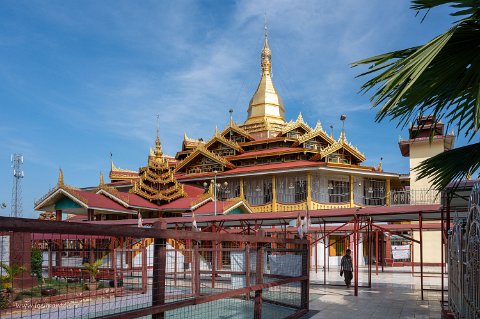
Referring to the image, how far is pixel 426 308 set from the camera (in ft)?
41.8

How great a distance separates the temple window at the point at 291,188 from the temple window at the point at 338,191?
2.00 m

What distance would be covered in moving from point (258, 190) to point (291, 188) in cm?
274

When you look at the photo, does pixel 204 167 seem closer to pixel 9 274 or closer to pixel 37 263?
pixel 37 263

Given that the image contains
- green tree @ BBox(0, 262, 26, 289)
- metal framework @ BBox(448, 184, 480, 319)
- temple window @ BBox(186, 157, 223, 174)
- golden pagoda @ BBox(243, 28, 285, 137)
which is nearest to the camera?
metal framework @ BBox(448, 184, 480, 319)

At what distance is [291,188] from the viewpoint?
3444 cm

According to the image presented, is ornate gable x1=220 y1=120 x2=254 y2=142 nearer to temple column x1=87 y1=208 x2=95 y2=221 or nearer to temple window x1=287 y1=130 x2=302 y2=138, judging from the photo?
temple window x1=287 y1=130 x2=302 y2=138

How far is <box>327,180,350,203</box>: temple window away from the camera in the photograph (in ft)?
113

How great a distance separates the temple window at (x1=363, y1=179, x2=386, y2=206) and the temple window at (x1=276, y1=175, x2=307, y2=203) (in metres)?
4.97

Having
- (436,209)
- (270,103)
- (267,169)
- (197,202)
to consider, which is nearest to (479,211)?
(436,209)

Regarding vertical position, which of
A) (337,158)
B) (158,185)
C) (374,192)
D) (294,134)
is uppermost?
(294,134)

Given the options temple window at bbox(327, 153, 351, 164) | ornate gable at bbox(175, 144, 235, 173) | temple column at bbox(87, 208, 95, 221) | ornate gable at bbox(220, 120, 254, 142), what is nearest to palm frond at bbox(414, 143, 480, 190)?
temple column at bbox(87, 208, 95, 221)

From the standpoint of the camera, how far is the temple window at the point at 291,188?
33.9m

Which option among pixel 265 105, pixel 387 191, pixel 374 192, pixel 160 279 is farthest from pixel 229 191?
pixel 160 279

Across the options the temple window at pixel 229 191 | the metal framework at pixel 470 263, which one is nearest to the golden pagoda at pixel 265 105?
the temple window at pixel 229 191
